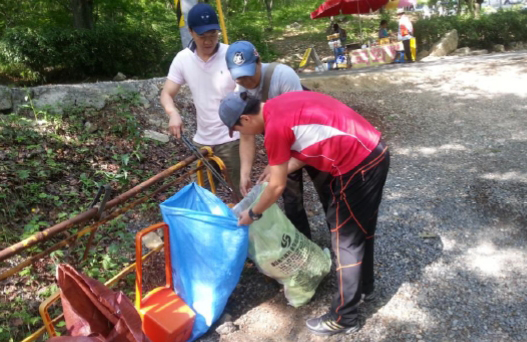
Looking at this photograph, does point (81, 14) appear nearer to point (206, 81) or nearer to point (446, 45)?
point (206, 81)

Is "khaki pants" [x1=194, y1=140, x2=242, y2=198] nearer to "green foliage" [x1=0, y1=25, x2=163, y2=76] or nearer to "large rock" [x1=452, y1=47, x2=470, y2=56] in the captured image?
"green foliage" [x1=0, y1=25, x2=163, y2=76]

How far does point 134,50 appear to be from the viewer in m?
10.8

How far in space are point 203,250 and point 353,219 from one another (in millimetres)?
833

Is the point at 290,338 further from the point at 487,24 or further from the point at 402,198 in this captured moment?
the point at 487,24

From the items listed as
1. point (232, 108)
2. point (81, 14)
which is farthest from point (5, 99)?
point (81, 14)

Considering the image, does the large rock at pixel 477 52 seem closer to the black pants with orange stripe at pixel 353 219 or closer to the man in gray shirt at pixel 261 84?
the man in gray shirt at pixel 261 84

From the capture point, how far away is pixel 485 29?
14.4 meters

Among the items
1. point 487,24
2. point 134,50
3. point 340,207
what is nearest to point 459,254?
point 340,207

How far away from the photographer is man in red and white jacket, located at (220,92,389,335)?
7.25 ft

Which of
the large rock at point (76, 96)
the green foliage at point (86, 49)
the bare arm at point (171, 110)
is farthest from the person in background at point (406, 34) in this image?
the bare arm at point (171, 110)

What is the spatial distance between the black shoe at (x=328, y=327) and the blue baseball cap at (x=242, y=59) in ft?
4.77

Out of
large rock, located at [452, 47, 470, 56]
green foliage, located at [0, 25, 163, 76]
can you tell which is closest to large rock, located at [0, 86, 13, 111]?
green foliage, located at [0, 25, 163, 76]

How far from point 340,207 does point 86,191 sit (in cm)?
255

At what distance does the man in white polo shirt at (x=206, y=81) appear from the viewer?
288 cm
